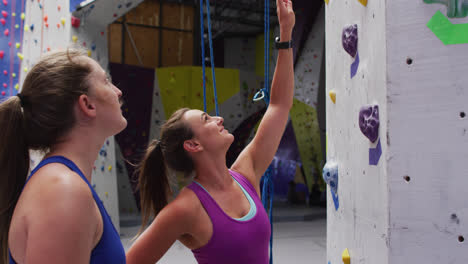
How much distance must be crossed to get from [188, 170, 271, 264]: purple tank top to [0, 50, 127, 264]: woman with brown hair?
1.36ft

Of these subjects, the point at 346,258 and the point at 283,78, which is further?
the point at 283,78

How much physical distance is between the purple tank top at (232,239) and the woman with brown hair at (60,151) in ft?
1.36

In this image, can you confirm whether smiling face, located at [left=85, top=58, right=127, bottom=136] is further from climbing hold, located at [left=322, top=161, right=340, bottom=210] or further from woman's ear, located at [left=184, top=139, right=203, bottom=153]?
climbing hold, located at [left=322, top=161, right=340, bottom=210]

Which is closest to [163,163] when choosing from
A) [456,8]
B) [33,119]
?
[33,119]

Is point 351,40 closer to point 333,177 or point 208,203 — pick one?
point 333,177

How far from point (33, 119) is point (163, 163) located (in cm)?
62

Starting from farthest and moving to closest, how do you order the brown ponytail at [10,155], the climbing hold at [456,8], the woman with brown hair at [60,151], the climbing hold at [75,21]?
the climbing hold at [75,21]
the climbing hold at [456,8]
the brown ponytail at [10,155]
the woman with brown hair at [60,151]

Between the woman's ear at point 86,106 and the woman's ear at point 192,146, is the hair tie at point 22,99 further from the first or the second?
the woman's ear at point 192,146

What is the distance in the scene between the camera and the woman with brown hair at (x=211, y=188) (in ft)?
4.01

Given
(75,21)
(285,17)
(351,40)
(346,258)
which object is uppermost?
(75,21)

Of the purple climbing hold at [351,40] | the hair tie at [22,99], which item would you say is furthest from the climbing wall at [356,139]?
the hair tie at [22,99]

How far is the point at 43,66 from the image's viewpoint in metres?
0.87

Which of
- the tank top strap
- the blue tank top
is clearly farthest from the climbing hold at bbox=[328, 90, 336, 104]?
the blue tank top

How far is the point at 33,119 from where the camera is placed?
2.81 feet
